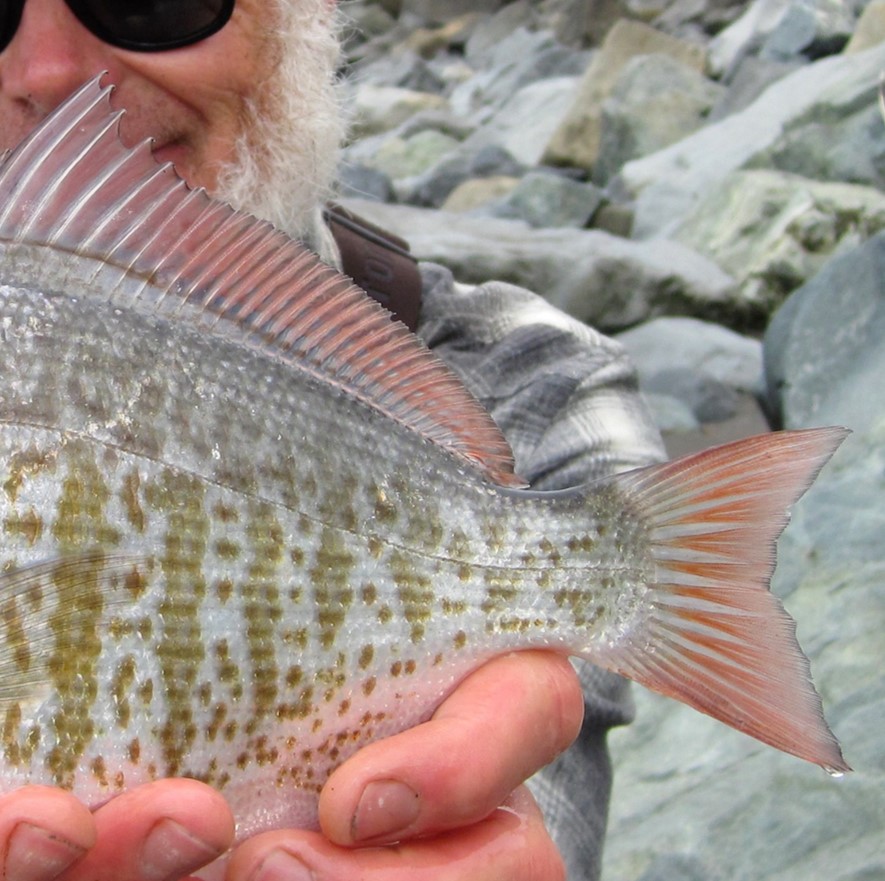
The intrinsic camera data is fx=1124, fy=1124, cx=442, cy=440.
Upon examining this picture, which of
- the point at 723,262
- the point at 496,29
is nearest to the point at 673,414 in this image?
the point at 723,262

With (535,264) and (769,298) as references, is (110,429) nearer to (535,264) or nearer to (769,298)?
(535,264)

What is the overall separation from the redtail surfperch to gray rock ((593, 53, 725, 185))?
13.4 metres

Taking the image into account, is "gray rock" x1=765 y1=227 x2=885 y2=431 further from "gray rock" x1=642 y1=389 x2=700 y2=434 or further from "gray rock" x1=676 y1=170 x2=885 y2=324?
"gray rock" x1=676 y1=170 x2=885 y2=324

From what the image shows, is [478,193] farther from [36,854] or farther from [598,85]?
[36,854]

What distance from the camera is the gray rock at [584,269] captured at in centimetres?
812

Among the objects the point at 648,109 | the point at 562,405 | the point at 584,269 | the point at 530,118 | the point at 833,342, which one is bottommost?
the point at 530,118

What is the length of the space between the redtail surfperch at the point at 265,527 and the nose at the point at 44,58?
37.6 inches

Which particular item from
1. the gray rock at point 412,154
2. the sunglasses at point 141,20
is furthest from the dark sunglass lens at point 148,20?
the gray rock at point 412,154

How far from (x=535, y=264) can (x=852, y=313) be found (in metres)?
2.80

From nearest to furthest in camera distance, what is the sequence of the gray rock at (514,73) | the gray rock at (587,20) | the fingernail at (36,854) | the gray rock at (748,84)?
1. the fingernail at (36,854)
2. the gray rock at (748,84)
3. the gray rock at (514,73)
4. the gray rock at (587,20)

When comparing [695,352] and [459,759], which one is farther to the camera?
[695,352]

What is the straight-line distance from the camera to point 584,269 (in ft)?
26.9

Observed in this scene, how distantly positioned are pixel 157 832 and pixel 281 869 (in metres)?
0.18

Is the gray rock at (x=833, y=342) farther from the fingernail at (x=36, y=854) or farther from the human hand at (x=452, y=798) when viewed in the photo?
the fingernail at (x=36, y=854)
